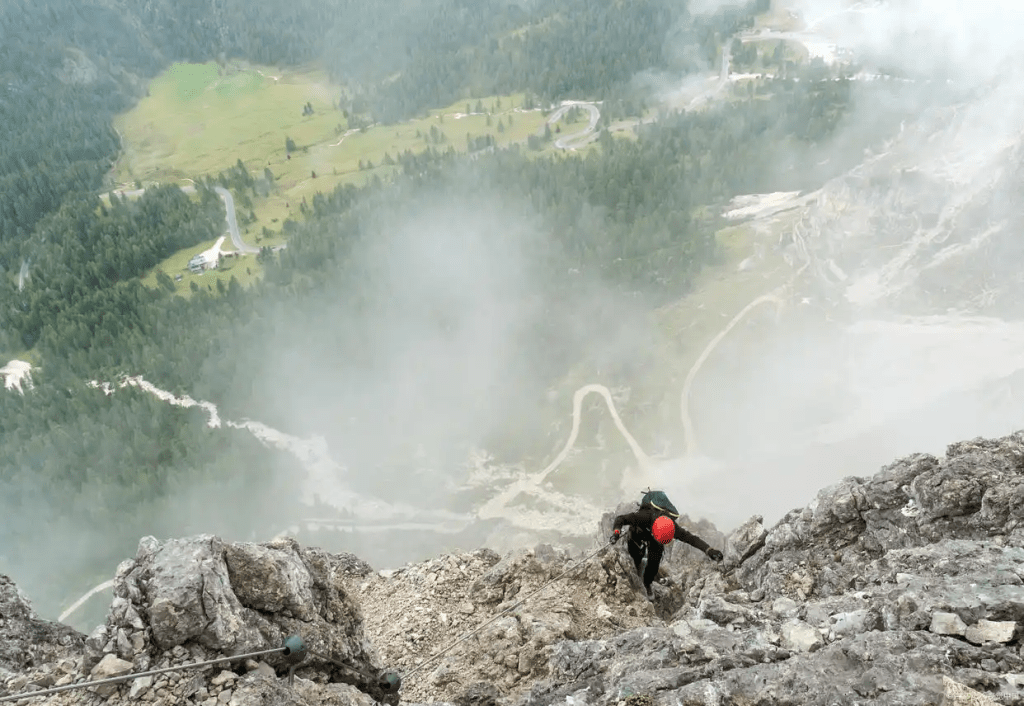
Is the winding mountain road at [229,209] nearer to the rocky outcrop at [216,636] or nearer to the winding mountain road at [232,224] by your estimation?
the winding mountain road at [232,224]

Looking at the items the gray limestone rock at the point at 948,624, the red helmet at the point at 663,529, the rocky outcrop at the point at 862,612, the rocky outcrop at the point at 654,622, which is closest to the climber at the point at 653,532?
the red helmet at the point at 663,529

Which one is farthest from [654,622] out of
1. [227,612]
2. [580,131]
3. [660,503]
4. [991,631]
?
[580,131]

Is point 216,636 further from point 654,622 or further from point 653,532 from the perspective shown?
point 654,622

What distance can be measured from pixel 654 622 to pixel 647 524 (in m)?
2.48

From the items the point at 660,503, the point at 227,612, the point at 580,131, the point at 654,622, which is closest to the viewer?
the point at 227,612

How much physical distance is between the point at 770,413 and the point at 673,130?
90284 millimetres

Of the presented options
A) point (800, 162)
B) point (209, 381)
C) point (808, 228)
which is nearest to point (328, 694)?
point (209, 381)

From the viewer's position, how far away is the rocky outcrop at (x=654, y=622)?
1107 centimetres

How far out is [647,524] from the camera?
59.7 ft

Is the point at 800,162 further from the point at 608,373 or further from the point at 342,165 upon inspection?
the point at 342,165

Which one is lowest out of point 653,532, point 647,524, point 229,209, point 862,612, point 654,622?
point 654,622

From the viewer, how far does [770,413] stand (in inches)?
3383

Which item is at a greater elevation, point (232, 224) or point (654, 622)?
point (232, 224)

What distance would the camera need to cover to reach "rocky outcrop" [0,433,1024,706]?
11.1m
